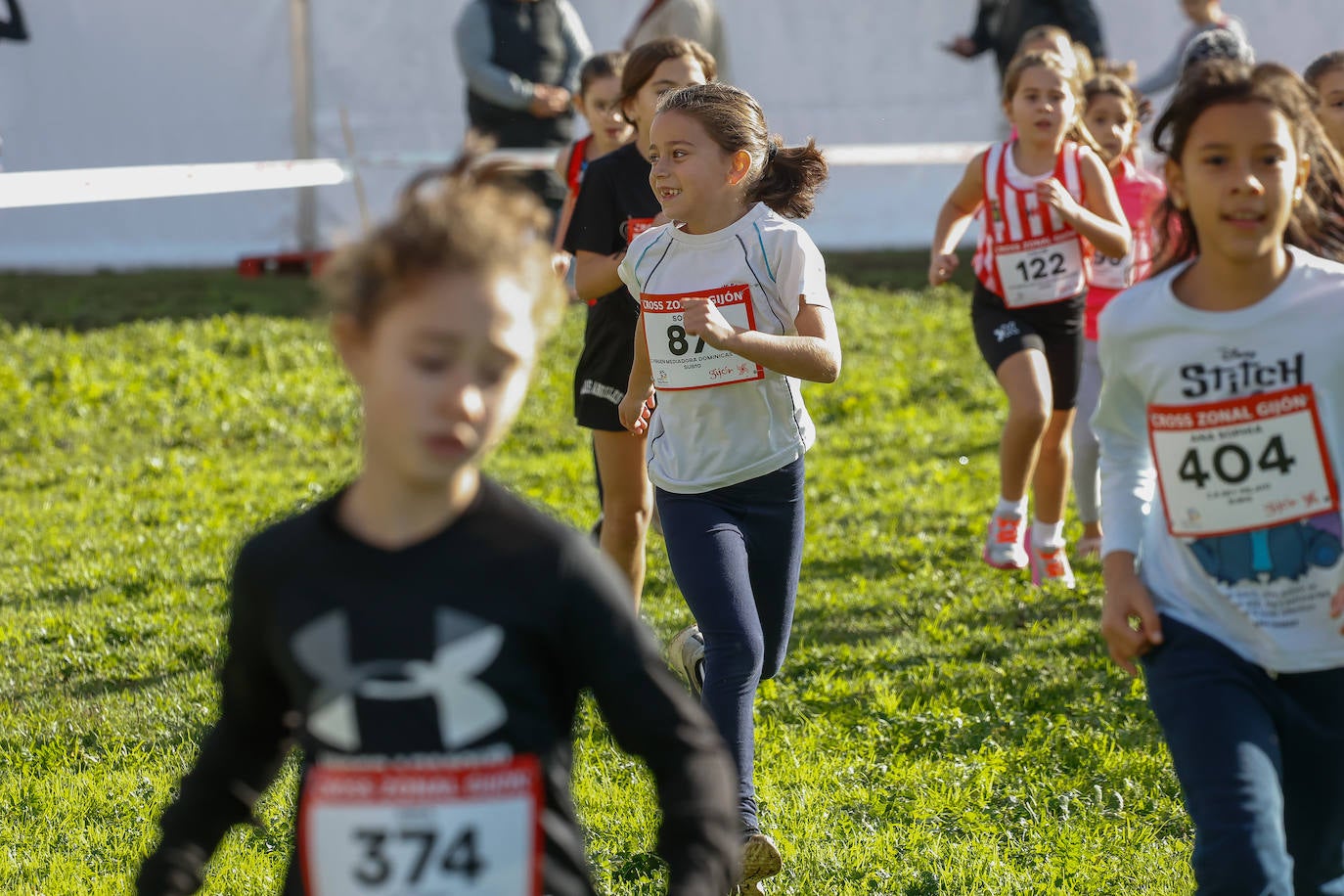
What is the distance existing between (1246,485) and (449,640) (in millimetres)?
1516

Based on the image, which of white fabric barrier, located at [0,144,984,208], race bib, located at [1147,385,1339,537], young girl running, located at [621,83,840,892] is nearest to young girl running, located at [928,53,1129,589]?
white fabric barrier, located at [0,144,984,208]

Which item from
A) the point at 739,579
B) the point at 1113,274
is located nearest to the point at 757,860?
the point at 739,579

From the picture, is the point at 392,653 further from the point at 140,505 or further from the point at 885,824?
the point at 140,505

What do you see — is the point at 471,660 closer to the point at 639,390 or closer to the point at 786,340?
the point at 786,340

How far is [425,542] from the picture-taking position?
2.10 meters

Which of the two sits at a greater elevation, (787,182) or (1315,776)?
(787,182)

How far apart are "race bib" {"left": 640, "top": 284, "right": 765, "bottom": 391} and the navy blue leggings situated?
0.88 feet

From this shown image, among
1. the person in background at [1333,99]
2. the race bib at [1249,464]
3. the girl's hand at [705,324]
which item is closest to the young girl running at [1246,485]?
the race bib at [1249,464]

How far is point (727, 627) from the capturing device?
397cm

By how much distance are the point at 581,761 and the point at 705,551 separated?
108 cm

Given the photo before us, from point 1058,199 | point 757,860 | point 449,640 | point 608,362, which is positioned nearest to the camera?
point 449,640

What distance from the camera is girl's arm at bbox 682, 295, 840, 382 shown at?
145 inches

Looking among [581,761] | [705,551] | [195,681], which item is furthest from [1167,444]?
[195,681]

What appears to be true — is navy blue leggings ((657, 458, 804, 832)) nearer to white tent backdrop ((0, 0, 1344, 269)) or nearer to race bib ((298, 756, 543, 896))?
race bib ((298, 756, 543, 896))
